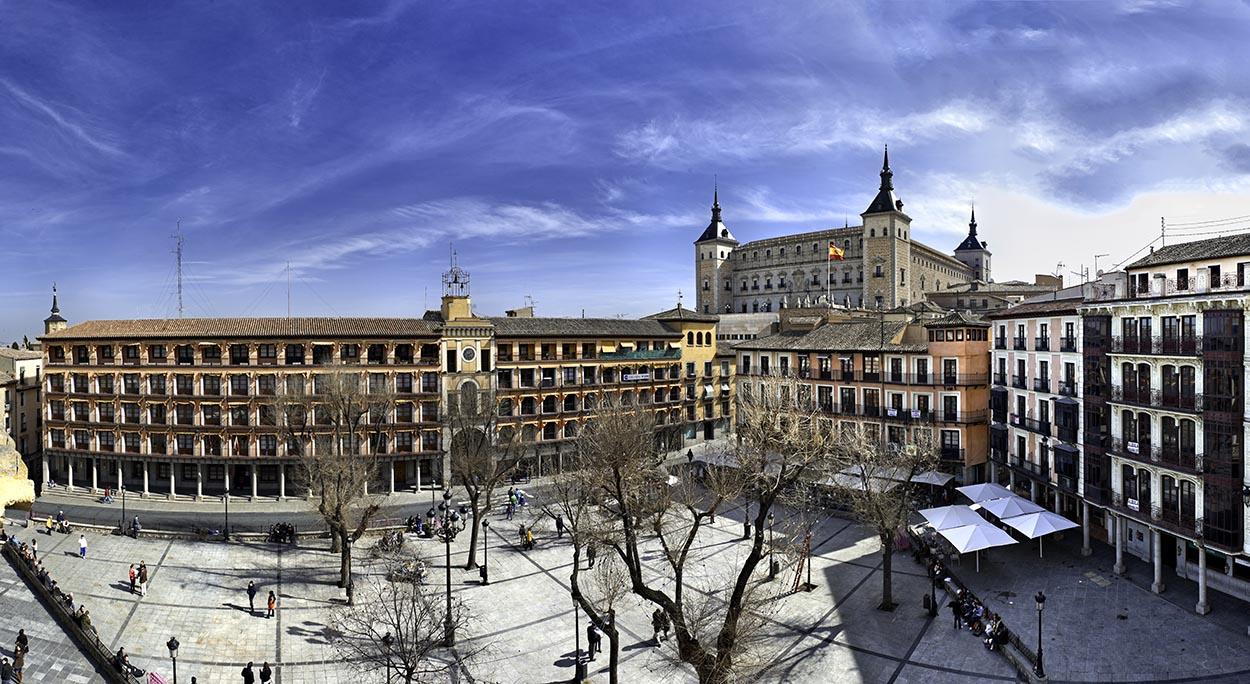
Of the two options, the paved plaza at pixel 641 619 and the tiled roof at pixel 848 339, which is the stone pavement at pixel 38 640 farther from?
the tiled roof at pixel 848 339

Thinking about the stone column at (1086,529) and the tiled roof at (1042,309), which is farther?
the tiled roof at (1042,309)

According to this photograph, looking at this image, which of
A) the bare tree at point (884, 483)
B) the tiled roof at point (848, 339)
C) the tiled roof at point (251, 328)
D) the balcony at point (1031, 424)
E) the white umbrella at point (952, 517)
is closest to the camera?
the bare tree at point (884, 483)

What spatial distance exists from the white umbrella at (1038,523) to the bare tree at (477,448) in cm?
2706

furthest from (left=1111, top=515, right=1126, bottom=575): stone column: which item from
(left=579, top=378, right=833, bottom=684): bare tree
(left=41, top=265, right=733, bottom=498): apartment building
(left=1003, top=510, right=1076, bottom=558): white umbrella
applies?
(left=41, top=265, right=733, bottom=498): apartment building

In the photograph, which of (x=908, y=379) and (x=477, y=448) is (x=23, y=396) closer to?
(x=477, y=448)

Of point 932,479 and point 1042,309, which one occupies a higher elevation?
point 1042,309

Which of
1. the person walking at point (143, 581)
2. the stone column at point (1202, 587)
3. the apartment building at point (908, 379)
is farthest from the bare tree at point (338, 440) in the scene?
the stone column at point (1202, 587)

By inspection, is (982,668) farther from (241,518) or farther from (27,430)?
(27,430)

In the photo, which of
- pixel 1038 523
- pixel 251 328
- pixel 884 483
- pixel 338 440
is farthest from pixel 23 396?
pixel 1038 523

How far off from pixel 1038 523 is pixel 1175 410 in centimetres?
821

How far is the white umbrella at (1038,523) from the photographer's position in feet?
115

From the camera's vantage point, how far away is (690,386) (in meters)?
73.2

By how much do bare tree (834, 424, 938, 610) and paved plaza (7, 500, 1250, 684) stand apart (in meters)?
2.36

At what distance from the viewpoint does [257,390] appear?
56.9 m
